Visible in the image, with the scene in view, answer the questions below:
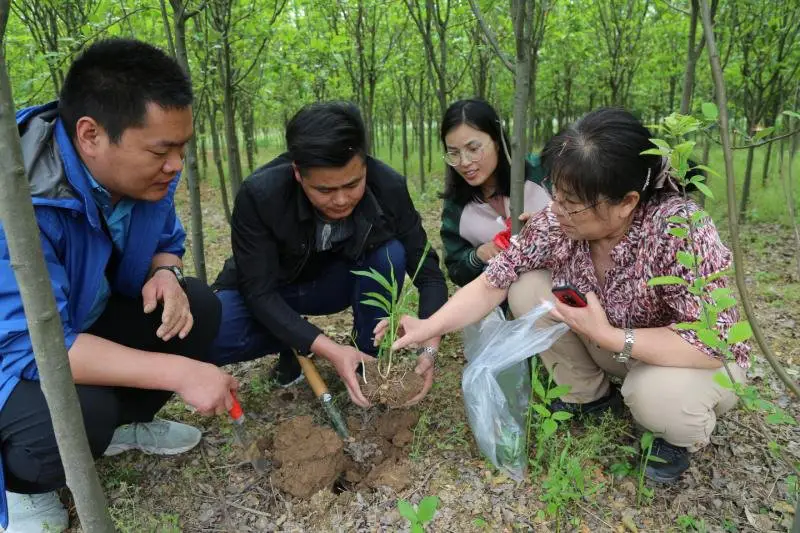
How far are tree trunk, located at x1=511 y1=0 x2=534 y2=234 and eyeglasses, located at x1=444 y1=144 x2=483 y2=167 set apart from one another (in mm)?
516

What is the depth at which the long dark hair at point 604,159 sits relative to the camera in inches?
58.2

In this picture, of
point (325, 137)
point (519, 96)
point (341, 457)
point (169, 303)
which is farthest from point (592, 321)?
point (169, 303)

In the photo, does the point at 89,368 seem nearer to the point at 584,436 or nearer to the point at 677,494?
the point at 584,436

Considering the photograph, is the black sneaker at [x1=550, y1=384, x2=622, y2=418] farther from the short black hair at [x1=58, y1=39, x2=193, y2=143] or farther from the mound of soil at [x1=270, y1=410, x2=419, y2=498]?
the short black hair at [x1=58, y1=39, x2=193, y2=143]

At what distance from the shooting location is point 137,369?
1.50 m

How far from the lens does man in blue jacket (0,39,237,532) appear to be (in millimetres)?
1413

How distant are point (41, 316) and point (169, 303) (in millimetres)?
886

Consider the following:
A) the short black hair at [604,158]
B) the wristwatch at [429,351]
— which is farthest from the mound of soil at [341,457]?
the short black hair at [604,158]

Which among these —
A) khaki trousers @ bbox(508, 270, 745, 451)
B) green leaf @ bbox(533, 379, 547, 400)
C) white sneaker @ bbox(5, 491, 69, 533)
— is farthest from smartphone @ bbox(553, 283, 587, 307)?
white sneaker @ bbox(5, 491, 69, 533)

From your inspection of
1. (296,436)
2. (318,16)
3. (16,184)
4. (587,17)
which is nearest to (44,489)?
(296,436)

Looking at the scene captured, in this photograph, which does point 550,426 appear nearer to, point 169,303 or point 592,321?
point 592,321

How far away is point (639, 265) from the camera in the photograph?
1.65 meters

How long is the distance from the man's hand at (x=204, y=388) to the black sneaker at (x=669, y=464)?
4.52ft

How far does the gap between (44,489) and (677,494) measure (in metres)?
1.94
